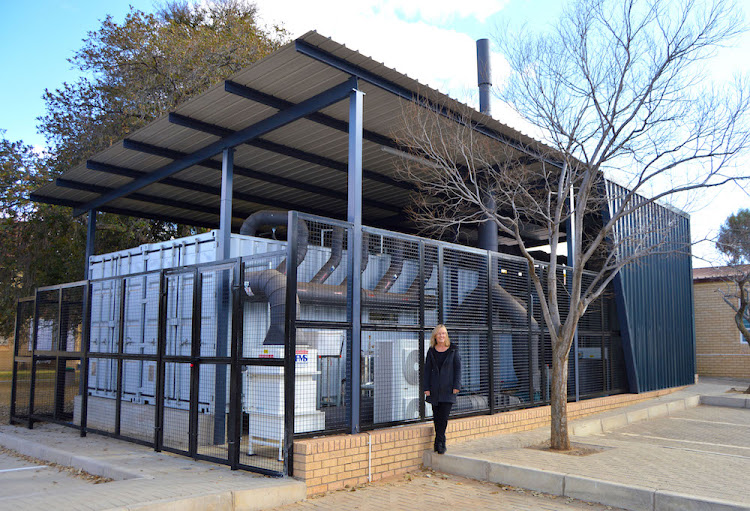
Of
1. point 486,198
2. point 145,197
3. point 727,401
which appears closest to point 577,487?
point 486,198

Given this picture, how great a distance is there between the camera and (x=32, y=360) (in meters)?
11.2

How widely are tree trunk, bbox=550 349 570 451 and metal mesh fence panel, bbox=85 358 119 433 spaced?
295 inches

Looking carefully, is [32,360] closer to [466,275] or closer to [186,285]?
[186,285]

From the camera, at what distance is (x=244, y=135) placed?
1052 cm

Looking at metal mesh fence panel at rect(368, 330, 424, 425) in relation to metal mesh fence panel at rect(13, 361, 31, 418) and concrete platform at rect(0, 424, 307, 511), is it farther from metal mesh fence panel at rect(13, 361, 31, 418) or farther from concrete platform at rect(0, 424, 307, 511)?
metal mesh fence panel at rect(13, 361, 31, 418)

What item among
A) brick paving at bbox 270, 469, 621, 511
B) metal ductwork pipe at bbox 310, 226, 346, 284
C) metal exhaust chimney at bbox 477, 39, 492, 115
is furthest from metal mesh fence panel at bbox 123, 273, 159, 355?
metal exhaust chimney at bbox 477, 39, 492, 115

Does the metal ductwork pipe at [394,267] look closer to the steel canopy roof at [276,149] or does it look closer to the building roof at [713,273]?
the steel canopy roof at [276,149]

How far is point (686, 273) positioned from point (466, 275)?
37.2 feet

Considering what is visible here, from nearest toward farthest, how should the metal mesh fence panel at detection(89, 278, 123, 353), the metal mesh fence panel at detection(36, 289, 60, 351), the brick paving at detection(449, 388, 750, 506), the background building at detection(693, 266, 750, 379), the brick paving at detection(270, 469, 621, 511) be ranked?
the brick paving at detection(270, 469, 621, 511) < the brick paving at detection(449, 388, 750, 506) < the metal mesh fence panel at detection(89, 278, 123, 353) < the metal mesh fence panel at detection(36, 289, 60, 351) < the background building at detection(693, 266, 750, 379)

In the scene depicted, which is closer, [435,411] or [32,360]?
[435,411]

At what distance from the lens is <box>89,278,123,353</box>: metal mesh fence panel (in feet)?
33.8

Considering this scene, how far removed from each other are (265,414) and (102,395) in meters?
6.09

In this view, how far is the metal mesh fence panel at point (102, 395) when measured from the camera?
10.9m

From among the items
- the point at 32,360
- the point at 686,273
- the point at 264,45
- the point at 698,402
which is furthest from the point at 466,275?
the point at 264,45
